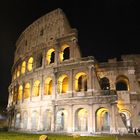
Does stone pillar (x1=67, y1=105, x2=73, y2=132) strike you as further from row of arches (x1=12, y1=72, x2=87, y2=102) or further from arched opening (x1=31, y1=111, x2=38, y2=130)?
arched opening (x1=31, y1=111, x2=38, y2=130)

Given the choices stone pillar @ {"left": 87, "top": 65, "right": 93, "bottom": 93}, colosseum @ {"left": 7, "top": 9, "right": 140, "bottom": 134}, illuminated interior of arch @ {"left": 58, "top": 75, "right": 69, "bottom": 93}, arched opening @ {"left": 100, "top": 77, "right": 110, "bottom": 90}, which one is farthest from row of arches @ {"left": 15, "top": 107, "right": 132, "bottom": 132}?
arched opening @ {"left": 100, "top": 77, "right": 110, "bottom": 90}

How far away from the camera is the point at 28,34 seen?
121ft

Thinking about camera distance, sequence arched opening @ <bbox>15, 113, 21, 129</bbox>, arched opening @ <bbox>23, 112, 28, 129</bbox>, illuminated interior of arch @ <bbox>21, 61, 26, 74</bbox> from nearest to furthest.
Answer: arched opening @ <bbox>23, 112, 28, 129</bbox> < arched opening @ <bbox>15, 113, 21, 129</bbox> < illuminated interior of arch @ <bbox>21, 61, 26, 74</bbox>

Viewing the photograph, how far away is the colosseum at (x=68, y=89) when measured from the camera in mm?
25344

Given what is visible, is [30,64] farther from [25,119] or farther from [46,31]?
[25,119]

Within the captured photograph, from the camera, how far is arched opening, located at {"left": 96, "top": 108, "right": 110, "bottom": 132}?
25.7 meters

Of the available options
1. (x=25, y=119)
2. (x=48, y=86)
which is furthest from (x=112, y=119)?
(x=25, y=119)

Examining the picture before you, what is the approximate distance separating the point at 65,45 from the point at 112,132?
13133mm

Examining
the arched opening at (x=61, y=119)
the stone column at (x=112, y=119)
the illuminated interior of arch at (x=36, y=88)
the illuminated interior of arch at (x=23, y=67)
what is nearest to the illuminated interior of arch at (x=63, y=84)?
the arched opening at (x=61, y=119)

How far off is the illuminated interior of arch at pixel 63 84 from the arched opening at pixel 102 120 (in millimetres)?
5499

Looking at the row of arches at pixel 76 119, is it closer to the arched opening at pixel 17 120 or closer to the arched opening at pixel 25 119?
the arched opening at pixel 25 119

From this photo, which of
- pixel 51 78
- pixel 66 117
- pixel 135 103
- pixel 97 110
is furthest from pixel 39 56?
pixel 135 103

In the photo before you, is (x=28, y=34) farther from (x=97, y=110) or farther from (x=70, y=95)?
(x=97, y=110)

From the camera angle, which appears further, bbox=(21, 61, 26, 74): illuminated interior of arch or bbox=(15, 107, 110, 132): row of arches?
bbox=(21, 61, 26, 74): illuminated interior of arch
